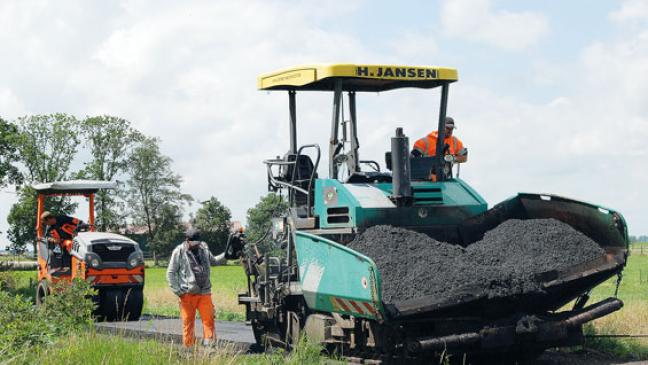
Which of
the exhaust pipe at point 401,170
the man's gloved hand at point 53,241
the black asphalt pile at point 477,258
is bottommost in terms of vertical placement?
the black asphalt pile at point 477,258

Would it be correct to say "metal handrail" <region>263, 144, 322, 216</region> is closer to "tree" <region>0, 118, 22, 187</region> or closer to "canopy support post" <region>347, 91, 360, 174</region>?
"canopy support post" <region>347, 91, 360, 174</region>

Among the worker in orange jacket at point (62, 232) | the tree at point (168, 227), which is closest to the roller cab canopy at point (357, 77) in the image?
the worker in orange jacket at point (62, 232)

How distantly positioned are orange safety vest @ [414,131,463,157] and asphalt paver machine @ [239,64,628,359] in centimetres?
8

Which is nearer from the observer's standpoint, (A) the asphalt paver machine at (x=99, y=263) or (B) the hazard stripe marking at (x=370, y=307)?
(B) the hazard stripe marking at (x=370, y=307)

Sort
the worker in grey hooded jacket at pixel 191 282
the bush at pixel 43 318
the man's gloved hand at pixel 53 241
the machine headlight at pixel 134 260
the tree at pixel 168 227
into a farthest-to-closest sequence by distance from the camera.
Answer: the tree at pixel 168 227 → the man's gloved hand at pixel 53 241 → the machine headlight at pixel 134 260 → the worker in grey hooded jacket at pixel 191 282 → the bush at pixel 43 318

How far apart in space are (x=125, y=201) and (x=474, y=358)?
57176 millimetres

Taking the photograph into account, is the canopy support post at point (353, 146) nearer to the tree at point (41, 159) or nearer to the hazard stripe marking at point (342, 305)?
the hazard stripe marking at point (342, 305)

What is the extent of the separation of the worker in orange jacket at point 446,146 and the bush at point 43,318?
4.22 m

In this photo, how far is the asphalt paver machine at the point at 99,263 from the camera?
17391mm

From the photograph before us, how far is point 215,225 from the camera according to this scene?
58188 mm

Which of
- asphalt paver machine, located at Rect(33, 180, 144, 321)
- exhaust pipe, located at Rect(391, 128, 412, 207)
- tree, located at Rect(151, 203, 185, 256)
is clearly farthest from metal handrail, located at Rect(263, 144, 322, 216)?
tree, located at Rect(151, 203, 185, 256)

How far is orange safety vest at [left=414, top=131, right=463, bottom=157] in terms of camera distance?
→ 1155 centimetres

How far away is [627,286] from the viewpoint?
95.0ft

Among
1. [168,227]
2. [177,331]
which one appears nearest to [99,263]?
[177,331]
